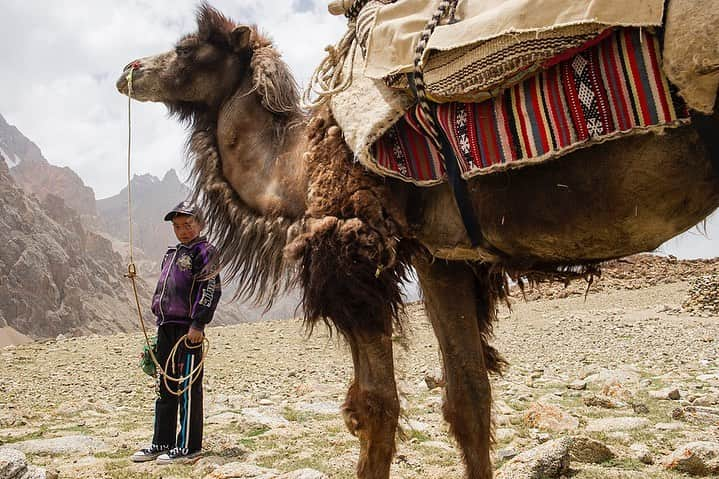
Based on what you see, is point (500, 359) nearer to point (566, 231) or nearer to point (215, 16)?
point (566, 231)

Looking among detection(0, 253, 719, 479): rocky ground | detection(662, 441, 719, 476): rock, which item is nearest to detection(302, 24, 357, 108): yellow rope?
detection(0, 253, 719, 479): rocky ground

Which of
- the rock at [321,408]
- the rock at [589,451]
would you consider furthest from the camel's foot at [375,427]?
the rock at [321,408]

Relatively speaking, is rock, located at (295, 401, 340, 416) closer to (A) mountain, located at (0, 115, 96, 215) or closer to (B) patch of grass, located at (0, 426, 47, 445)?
(B) patch of grass, located at (0, 426, 47, 445)

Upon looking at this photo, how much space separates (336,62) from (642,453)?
8.90ft

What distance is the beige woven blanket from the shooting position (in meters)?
1.65

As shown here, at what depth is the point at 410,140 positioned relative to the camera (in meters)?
2.41

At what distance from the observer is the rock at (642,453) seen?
3.40 metres

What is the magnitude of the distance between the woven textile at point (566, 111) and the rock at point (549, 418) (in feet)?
8.80

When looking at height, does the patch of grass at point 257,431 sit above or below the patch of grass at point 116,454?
above

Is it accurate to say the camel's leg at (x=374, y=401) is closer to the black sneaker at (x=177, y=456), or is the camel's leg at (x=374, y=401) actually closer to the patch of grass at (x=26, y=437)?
the black sneaker at (x=177, y=456)

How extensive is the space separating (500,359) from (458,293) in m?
0.76

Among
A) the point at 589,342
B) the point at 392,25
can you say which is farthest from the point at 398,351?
the point at 589,342

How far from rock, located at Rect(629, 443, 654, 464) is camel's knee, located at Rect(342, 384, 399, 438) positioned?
5.16 feet

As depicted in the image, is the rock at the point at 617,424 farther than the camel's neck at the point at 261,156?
Yes
